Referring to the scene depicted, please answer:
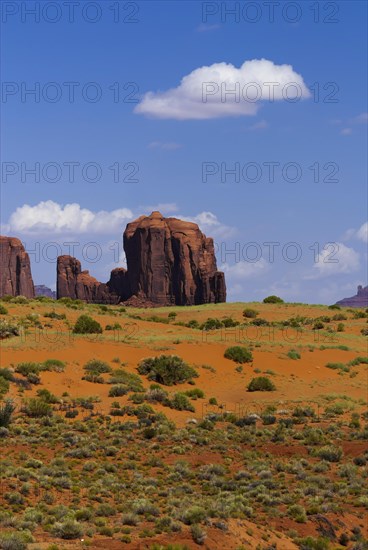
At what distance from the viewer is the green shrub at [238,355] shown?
53.6m

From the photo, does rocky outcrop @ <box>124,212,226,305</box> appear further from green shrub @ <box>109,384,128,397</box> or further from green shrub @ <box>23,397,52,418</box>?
green shrub @ <box>23,397,52,418</box>

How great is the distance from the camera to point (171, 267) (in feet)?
470

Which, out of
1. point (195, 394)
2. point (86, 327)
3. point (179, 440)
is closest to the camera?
point (179, 440)

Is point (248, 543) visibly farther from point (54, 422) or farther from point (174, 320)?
point (174, 320)

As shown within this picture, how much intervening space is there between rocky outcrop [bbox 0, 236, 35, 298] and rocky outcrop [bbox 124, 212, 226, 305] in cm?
2079

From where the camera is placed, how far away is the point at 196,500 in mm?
23703

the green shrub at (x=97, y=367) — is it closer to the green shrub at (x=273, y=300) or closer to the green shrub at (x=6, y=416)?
the green shrub at (x=6, y=416)

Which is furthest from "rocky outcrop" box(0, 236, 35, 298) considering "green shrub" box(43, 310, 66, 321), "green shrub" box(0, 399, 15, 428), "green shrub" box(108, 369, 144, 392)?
"green shrub" box(0, 399, 15, 428)

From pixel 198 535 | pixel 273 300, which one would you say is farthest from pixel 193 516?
pixel 273 300

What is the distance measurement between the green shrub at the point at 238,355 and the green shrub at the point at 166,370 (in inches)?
228

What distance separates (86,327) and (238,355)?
1131 centimetres

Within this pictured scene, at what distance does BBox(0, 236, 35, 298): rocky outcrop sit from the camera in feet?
491

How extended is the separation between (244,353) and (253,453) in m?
22.7

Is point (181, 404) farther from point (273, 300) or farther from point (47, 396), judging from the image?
point (273, 300)
